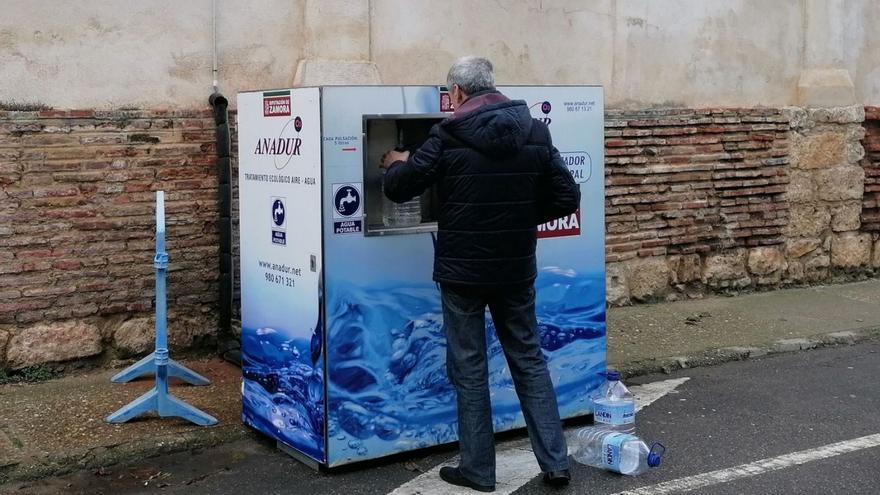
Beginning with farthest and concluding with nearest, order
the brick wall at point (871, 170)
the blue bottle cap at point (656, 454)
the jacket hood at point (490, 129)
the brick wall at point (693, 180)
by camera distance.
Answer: the brick wall at point (871, 170) → the brick wall at point (693, 180) → the blue bottle cap at point (656, 454) → the jacket hood at point (490, 129)

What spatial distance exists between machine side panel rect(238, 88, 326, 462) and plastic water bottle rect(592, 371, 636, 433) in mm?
1467

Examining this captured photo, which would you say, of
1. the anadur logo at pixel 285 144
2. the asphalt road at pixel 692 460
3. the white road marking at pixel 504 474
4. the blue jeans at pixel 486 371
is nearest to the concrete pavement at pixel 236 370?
the asphalt road at pixel 692 460

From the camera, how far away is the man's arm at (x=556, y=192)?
16.1 feet

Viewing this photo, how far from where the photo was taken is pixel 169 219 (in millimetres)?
6859

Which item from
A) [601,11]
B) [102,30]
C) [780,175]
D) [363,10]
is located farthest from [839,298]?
[102,30]

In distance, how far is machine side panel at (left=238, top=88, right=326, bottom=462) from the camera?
501 centimetres

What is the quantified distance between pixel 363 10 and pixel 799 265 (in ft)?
16.4

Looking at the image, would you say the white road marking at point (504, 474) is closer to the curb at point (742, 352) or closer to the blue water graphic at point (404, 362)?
the blue water graphic at point (404, 362)

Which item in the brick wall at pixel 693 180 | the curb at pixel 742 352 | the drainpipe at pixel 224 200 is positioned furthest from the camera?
the brick wall at pixel 693 180

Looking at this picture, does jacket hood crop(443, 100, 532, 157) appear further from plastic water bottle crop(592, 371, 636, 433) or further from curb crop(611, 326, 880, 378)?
curb crop(611, 326, 880, 378)

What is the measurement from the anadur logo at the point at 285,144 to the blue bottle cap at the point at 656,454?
7.34ft

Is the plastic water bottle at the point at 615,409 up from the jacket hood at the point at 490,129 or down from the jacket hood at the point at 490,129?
down

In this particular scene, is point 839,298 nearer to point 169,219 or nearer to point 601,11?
point 601,11

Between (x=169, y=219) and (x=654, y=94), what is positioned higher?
(x=654, y=94)
